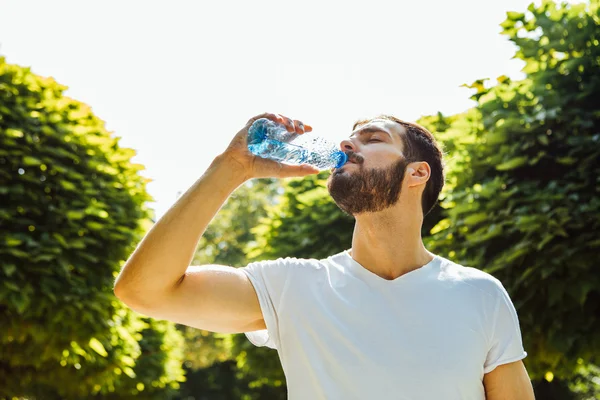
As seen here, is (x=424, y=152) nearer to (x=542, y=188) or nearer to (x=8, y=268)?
(x=542, y=188)

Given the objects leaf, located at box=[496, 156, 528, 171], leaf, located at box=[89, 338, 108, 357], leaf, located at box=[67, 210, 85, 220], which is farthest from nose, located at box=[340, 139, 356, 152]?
leaf, located at box=[89, 338, 108, 357]

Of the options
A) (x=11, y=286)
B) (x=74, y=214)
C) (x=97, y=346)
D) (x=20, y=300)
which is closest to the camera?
(x=11, y=286)

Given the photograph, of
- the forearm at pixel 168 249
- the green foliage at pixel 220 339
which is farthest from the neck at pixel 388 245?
the green foliage at pixel 220 339

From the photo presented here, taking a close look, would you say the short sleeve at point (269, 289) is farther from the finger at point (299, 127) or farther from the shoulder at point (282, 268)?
the finger at point (299, 127)

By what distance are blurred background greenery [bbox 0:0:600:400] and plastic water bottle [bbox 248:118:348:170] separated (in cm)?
384

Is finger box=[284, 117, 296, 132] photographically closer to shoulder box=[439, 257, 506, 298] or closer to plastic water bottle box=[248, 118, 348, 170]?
plastic water bottle box=[248, 118, 348, 170]

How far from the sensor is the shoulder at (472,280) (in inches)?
107

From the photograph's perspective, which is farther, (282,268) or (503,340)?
(282,268)

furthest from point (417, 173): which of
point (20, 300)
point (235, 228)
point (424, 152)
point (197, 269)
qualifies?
point (235, 228)

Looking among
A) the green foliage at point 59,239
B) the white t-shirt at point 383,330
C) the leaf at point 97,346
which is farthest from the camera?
the leaf at point 97,346

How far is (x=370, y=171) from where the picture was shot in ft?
9.39

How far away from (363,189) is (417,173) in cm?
35

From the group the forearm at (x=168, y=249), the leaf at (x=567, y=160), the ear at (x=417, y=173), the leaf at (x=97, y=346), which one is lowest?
the leaf at (x=97, y=346)

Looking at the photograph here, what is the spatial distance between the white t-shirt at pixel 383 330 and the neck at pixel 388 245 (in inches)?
3.0
